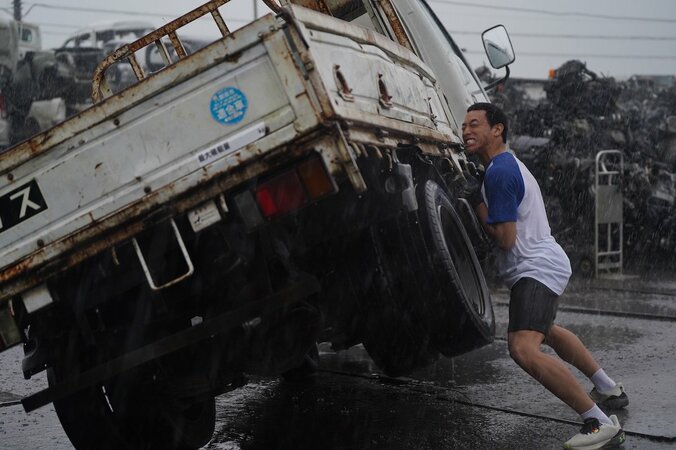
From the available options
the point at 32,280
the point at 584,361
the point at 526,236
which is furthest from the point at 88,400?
the point at 584,361

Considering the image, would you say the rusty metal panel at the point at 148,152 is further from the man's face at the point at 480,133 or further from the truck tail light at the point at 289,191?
the man's face at the point at 480,133

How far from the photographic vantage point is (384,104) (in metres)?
4.29

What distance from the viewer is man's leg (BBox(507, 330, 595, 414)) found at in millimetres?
4262

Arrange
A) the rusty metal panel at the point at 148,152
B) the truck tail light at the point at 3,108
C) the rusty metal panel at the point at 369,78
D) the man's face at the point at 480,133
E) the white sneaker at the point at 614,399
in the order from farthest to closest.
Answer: the truck tail light at the point at 3,108 → the white sneaker at the point at 614,399 → the man's face at the point at 480,133 → the rusty metal panel at the point at 369,78 → the rusty metal panel at the point at 148,152

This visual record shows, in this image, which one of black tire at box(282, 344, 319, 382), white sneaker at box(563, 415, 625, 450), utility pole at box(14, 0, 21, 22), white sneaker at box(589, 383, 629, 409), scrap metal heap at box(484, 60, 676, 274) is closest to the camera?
white sneaker at box(563, 415, 625, 450)

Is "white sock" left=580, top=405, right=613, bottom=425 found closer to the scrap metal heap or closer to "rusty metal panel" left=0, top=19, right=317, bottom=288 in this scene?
"rusty metal panel" left=0, top=19, right=317, bottom=288

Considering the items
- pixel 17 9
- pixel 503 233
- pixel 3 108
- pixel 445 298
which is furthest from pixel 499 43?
pixel 17 9

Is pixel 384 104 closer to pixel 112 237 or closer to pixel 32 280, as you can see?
pixel 112 237

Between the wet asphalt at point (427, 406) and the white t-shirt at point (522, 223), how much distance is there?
0.84 m

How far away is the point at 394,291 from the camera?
14.2 feet

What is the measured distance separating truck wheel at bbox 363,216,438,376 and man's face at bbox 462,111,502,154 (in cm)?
73

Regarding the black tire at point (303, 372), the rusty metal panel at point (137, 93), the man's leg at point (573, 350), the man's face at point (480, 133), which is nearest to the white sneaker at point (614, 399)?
the man's leg at point (573, 350)

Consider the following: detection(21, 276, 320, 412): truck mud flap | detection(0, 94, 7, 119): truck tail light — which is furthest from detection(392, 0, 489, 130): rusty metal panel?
detection(0, 94, 7, 119): truck tail light

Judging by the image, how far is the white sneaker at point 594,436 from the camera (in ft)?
13.6
